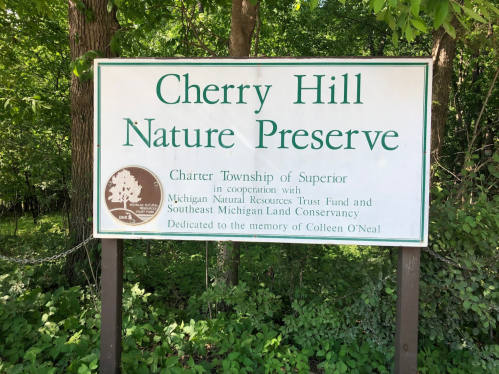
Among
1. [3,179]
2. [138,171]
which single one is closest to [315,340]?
[138,171]

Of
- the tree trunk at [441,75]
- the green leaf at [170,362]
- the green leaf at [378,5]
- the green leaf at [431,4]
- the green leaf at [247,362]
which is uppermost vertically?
the tree trunk at [441,75]

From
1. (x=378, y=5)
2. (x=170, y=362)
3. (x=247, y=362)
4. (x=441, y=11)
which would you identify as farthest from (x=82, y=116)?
(x=441, y=11)

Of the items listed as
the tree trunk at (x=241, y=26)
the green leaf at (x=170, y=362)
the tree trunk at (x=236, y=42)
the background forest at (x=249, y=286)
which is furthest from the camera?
the tree trunk at (x=241, y=26)

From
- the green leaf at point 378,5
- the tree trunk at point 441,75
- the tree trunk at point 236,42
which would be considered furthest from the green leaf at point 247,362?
the tree trunk at point 441,75

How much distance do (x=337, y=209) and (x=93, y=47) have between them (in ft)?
11.6

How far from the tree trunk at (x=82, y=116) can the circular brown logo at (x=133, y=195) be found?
1.89m

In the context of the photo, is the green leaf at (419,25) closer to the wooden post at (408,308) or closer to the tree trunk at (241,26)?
the wooden post at (408,308)

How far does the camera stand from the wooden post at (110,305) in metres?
2.60

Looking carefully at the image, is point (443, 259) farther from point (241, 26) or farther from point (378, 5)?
point (241, 26)

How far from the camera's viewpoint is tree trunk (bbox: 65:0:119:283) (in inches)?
163

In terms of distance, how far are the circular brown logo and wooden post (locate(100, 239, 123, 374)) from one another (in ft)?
0.88

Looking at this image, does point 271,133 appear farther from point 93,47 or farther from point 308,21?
point 308,21

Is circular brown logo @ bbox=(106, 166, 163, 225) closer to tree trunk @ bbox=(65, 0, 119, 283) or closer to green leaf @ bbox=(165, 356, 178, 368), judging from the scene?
green leaf @ bbox=(165, 356, 178, 368)

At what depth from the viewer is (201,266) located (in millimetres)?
4812
